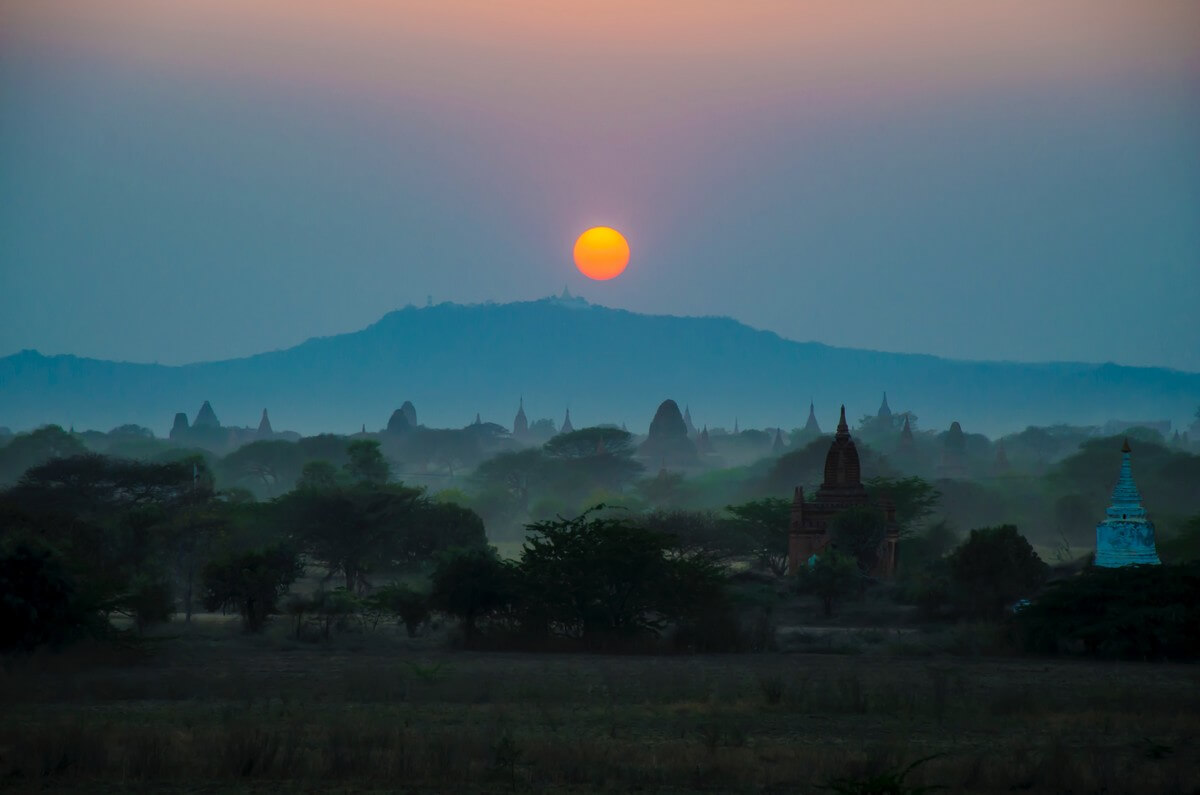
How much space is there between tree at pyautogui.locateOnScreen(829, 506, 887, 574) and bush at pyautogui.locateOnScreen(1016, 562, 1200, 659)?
1402 cm

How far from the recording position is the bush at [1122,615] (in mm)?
29156

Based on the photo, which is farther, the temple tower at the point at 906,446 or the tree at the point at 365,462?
the temple tower at the point at 906,446

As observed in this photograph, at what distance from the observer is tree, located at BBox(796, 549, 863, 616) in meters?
40.0

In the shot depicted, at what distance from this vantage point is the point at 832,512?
47.3 metres

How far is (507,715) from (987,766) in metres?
6.54

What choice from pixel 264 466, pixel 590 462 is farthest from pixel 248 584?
pixel 264 466

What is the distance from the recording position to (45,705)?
21891mm

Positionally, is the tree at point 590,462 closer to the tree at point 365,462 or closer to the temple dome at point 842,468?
the tree at point 365,462

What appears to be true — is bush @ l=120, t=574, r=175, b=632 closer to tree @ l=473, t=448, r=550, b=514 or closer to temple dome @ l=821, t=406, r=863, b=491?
temple dome @ l=821, t=406, r=863, b=491

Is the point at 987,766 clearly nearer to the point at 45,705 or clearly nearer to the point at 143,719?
the point at 143,719

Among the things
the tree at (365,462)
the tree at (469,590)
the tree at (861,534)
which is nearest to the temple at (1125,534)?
the tree at (861,534)

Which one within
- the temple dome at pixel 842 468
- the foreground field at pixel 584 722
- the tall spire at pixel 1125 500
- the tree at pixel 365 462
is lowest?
the foreground field at pixel 584 722

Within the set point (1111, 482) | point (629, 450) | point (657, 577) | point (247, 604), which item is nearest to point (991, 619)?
point (657, 577)

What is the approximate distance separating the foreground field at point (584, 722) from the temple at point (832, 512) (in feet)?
54.2
